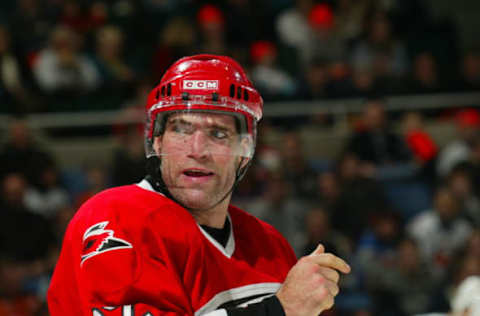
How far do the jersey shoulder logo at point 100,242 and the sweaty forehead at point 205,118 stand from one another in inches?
15.1


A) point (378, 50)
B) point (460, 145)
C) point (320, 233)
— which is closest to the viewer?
point (320, 233)

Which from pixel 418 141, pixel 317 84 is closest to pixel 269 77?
pixel 317 84

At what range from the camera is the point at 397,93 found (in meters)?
7.38

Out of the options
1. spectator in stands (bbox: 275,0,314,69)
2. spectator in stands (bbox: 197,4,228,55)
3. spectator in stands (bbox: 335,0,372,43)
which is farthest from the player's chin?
spectator in stands (bbox: 335,0,372,43)

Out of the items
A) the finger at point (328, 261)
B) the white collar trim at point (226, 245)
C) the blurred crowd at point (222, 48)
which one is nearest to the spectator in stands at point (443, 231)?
the blurred crowd at point (222, 48)

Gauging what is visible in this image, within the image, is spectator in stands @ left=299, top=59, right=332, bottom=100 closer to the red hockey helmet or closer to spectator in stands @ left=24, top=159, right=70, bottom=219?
spectator in stands @ left=24, top=159, right=70, bottom=219

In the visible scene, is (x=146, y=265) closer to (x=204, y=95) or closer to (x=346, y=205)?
(x=204, y=95)

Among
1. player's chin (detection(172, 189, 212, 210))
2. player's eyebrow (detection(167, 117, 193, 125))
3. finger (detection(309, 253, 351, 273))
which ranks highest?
player's eyebrow (detection(167, 117, 193, 125))

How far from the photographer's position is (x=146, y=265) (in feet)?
5.93

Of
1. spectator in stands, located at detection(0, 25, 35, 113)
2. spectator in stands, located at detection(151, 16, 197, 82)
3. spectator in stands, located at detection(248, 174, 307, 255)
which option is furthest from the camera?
spectator in stands, located at detection(151, 16, 197, 82)

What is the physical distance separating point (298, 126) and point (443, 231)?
5.82 ft

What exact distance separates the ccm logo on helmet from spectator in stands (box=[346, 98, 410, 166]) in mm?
→ 4316

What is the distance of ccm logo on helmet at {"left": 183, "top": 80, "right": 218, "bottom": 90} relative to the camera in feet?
6.86

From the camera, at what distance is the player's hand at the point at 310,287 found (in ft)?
6.00
